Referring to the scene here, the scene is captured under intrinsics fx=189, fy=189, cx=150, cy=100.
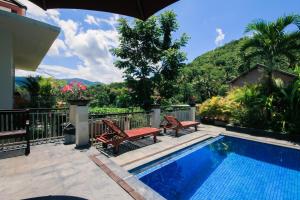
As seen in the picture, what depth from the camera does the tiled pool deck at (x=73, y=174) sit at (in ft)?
11.8

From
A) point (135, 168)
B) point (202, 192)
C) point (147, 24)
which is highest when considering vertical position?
point (147, 24)

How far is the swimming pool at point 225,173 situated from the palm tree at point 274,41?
16.6 ft

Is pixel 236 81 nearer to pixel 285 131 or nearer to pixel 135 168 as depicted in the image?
pixel 285 131

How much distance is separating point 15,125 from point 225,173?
7453 mm

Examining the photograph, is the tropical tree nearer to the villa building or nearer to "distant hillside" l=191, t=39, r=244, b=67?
the villa building

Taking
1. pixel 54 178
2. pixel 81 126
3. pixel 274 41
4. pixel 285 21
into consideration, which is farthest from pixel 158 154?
pixel 285 21

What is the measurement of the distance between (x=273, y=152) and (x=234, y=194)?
14.7ft

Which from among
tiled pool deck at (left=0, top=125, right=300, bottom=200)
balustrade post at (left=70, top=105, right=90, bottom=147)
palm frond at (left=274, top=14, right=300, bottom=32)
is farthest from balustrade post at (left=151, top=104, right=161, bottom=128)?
palm frond at (left=274, top=14, right=300, bottom=32)

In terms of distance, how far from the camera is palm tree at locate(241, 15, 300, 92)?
9898mm

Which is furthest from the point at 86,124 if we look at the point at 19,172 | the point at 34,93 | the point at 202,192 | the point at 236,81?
the point at 236,81

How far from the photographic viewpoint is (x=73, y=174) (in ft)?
14.5

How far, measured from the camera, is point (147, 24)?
14195mm

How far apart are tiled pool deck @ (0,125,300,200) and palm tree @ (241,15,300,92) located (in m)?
7.97

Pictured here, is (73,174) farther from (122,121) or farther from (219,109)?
(219,109)
